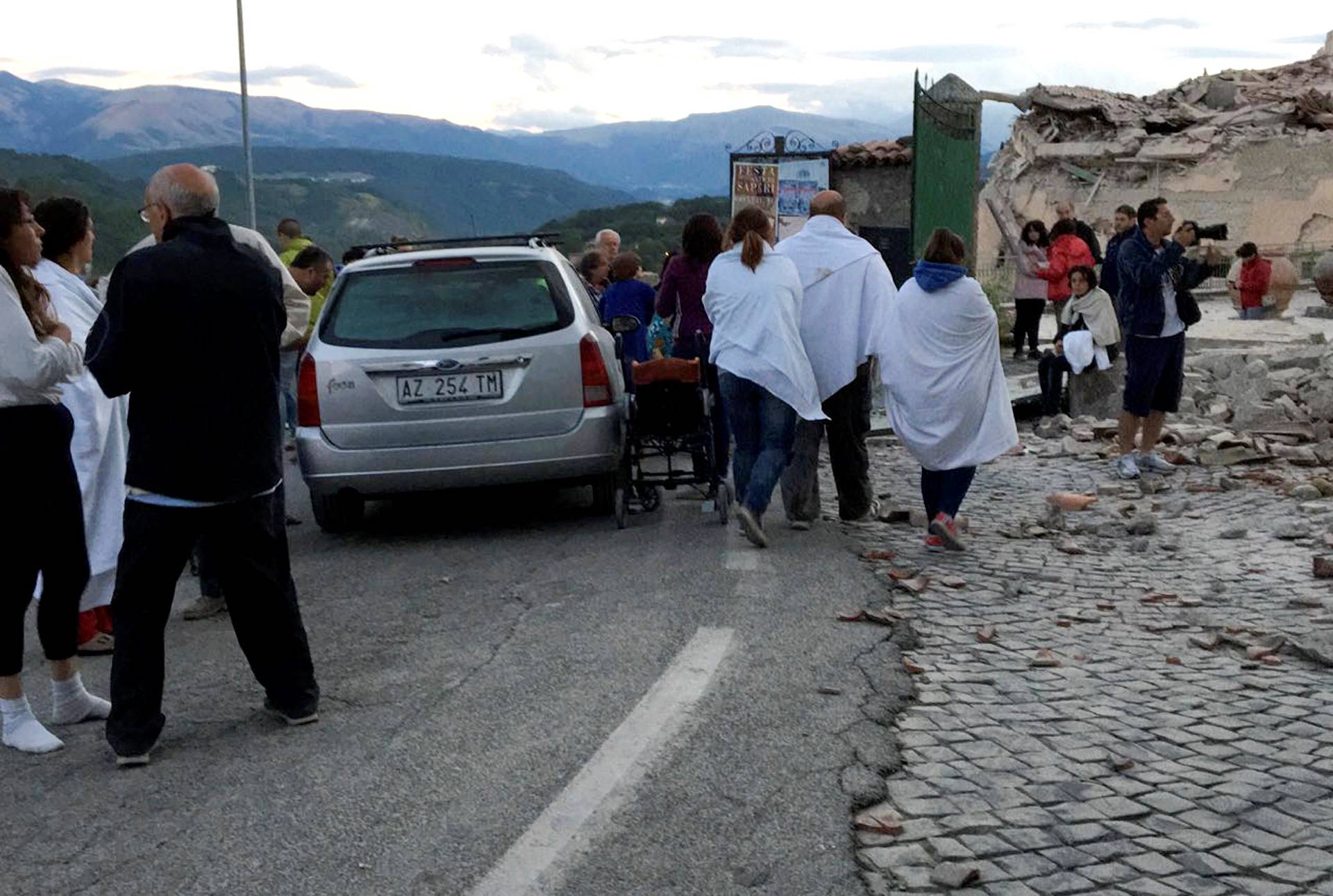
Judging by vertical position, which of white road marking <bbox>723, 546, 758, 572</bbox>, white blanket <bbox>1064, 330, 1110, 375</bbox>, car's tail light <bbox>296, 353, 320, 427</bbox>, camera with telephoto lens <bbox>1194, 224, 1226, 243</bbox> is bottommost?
white road marking <bbox>723, 546, 758, 572</bbox>

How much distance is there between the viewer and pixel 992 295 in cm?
2292

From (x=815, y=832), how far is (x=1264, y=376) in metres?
12.0

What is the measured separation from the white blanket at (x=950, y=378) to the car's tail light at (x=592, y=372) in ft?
5.65

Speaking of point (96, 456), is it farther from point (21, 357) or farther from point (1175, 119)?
point (1175, 119)

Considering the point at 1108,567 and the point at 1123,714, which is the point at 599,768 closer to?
the point at 1123,714

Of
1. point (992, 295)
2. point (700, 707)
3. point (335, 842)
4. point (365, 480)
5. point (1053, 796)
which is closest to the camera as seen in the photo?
point (335, 842)

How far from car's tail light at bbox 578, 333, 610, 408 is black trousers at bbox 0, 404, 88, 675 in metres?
3.90

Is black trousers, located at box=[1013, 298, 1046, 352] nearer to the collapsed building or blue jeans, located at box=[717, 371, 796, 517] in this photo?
blue jeans, located at box=[717, 371, 796, 517]

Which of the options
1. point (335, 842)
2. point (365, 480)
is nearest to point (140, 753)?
point (335, 842)

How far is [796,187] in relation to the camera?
17.8m

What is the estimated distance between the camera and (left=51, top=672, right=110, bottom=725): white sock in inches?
225

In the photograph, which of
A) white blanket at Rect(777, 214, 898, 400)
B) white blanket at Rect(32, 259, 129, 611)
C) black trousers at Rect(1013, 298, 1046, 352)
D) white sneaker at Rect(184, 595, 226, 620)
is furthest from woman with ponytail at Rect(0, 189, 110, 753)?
black trousers at Rect(1013, 298, 1046, 352)

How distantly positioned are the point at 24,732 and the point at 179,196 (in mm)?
1937

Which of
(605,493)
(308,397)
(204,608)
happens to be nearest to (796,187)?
(605,493)
